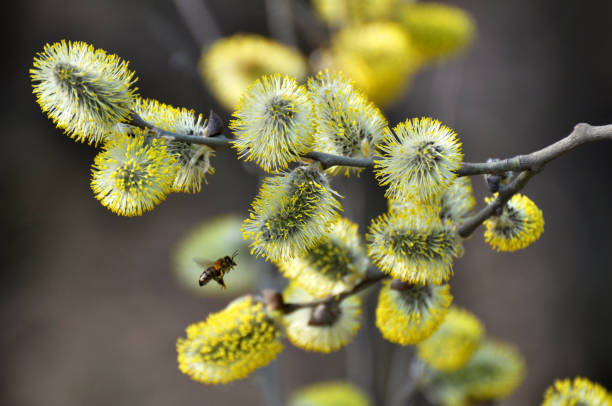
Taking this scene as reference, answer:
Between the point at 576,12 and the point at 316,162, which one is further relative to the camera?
the point at 576,12

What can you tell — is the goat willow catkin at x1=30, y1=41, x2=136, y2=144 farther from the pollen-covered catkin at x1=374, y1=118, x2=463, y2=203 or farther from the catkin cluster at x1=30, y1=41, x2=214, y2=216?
the pollen-covered catkin at x1=374, y1=118, x2=463, y2=203

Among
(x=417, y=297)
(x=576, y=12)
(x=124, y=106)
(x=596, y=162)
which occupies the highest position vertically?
(x=576, y=12)

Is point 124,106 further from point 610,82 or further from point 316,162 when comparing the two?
point 610,82

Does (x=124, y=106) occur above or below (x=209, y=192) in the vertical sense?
below

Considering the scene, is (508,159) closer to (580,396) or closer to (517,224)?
(517,224)

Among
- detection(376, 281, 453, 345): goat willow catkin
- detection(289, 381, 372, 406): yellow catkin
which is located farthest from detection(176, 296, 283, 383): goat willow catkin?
detection(289, 381, 372, 406): yellow catkin

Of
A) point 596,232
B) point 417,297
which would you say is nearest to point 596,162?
point 596,232

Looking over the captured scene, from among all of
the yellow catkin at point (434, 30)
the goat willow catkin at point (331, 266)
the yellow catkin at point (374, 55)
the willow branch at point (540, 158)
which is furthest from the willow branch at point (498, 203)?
the yellow catkin at point (434, 30)
